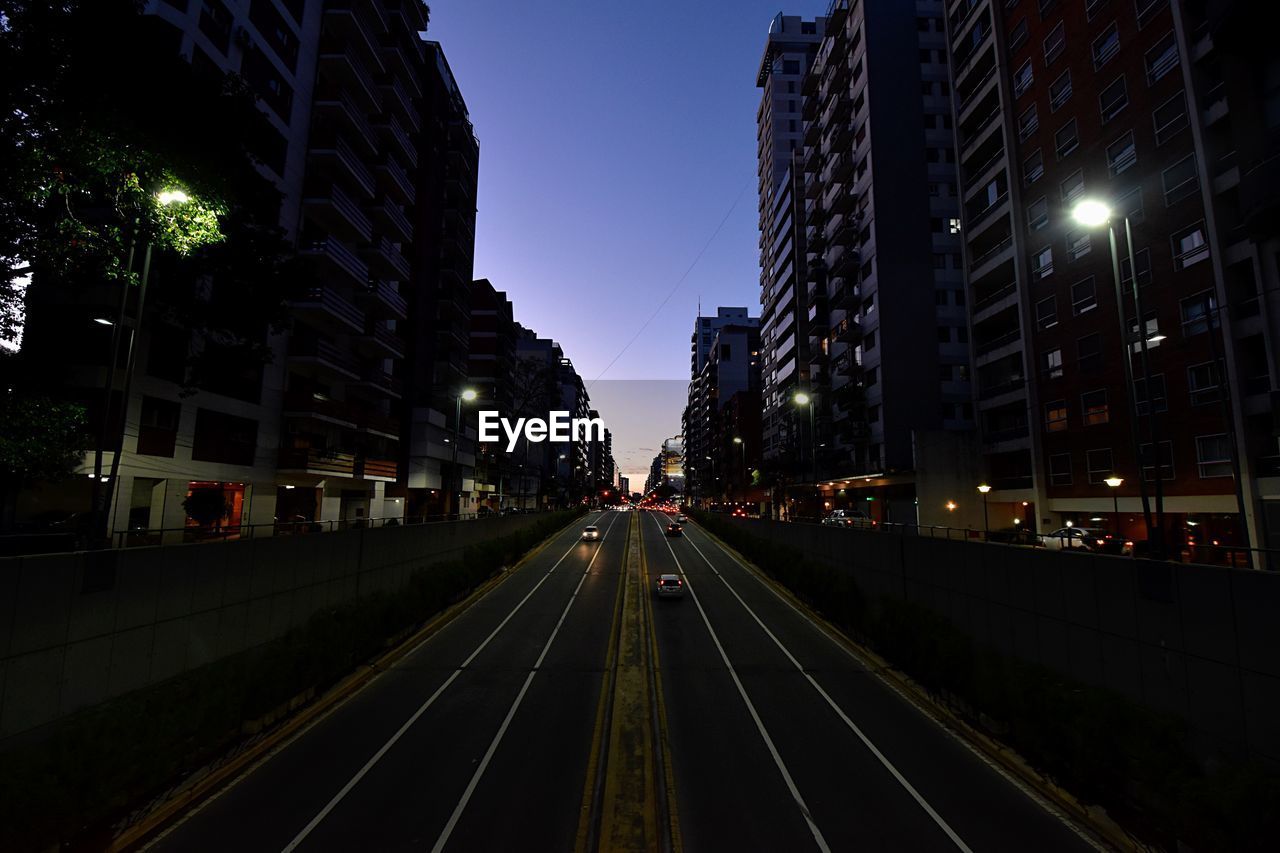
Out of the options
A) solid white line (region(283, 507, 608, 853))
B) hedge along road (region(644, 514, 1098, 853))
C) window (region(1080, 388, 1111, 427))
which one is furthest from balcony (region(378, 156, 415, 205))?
window (region(1080, 388, 1111, 427))

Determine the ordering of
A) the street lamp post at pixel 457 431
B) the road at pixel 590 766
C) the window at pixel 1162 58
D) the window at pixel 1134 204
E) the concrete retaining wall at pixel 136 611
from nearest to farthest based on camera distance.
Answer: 1. the concrete retaining wall at pixel 136 611
2. the road at pixel 590 766
3. the street lamp post at pixel 457 431
4. the window at pixel 1162 58
5. the window at pixel 1134 204

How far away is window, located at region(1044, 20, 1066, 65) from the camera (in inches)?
1566

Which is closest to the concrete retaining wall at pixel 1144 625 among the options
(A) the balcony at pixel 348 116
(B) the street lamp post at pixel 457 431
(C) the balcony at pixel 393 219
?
(B) the street lamp post at pixel 457 431

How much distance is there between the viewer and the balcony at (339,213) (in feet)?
118

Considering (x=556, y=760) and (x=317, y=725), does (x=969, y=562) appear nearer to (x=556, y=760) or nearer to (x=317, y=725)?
(x=556, y=760)

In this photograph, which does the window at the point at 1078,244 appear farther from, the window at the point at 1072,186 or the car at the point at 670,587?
the car at the point at 670,587

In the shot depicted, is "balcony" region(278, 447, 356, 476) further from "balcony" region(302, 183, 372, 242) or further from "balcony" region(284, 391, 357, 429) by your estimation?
"balcony" region(302, 183, 372, 242)

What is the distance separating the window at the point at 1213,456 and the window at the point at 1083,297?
11.3 m

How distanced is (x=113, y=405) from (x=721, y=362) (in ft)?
427

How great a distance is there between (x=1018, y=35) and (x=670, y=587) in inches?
1952

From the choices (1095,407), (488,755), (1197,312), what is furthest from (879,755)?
(1095,407)

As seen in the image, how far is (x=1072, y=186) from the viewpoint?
3888 cm

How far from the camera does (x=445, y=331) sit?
56.9m

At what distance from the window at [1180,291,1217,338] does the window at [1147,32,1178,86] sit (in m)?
12.9
